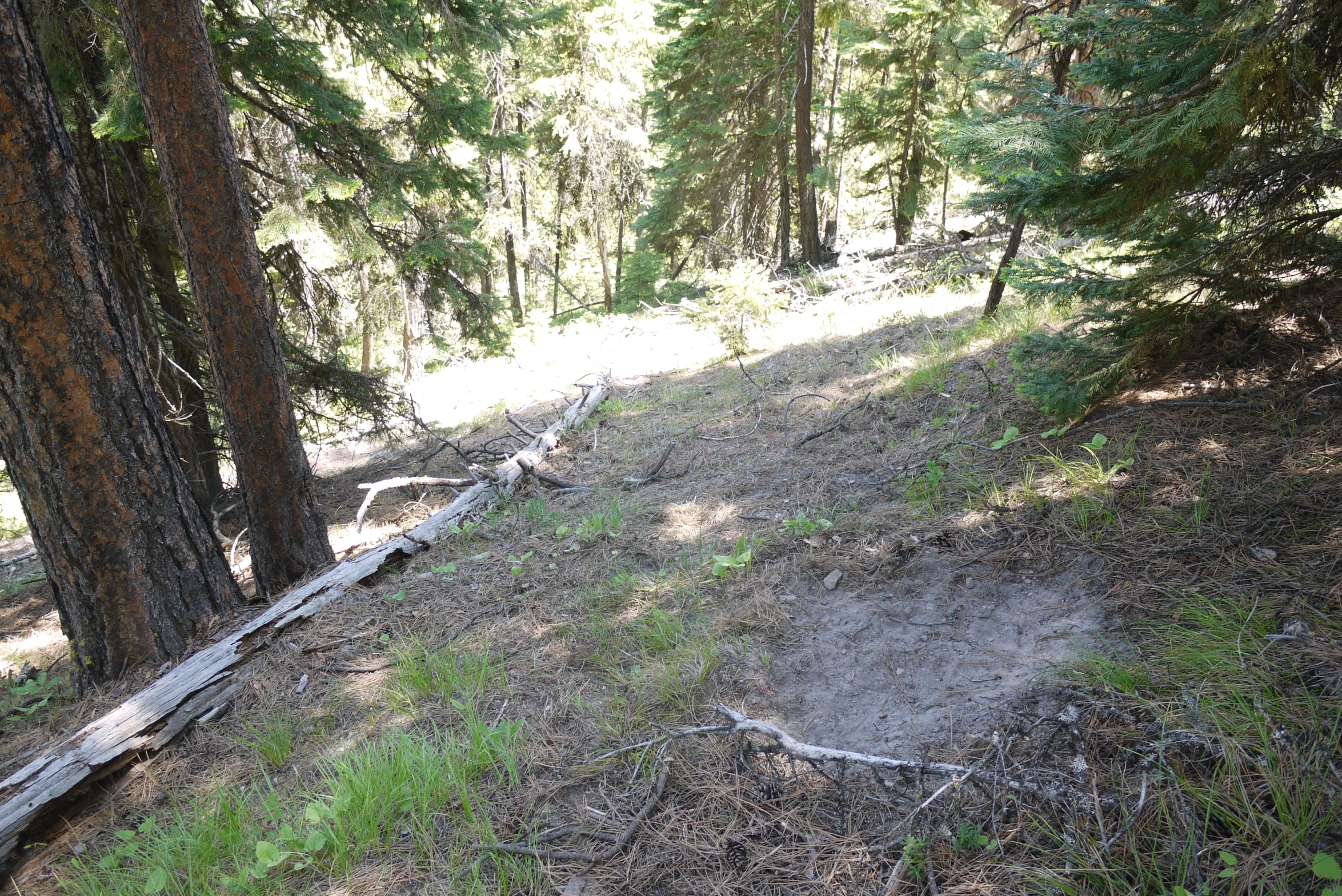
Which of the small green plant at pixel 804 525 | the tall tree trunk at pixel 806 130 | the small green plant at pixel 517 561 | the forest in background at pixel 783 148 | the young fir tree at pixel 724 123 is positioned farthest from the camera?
the young fir tree at pixel 724 123

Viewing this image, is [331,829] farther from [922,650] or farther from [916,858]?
[922,650]

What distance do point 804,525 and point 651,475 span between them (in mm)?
1986

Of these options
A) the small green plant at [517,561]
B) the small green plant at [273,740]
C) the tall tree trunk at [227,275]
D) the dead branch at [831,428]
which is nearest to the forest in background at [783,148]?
the tall tree trunk at [227,275]

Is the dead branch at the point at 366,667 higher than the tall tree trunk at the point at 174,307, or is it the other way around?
the tall tree trunk at the point at 174,307

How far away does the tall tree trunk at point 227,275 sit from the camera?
13.1ft

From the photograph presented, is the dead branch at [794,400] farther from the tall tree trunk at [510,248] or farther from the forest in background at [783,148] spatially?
the tall tree trunk at [510,248]

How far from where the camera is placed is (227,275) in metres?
4.24

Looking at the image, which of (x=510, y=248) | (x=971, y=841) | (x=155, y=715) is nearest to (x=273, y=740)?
(x=155, y=715)

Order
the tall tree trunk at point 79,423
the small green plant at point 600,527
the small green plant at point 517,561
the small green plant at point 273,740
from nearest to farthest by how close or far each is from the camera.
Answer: the small green plant at point 273,740 → the tall tree trunk at point 79,423 → the small green plant at point 517,561 → the small green plant at point 600,527

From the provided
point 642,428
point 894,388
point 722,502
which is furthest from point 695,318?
point 722,502

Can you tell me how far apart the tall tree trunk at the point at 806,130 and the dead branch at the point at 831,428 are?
29.4ft

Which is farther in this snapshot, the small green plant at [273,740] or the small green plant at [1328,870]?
the small green plant at [273,740]

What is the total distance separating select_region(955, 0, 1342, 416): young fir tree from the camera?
2773mm

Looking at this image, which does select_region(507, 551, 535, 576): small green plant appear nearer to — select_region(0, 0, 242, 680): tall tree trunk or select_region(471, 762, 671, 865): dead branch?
select_region(0, 0, 242, 680): tall tree trunk
